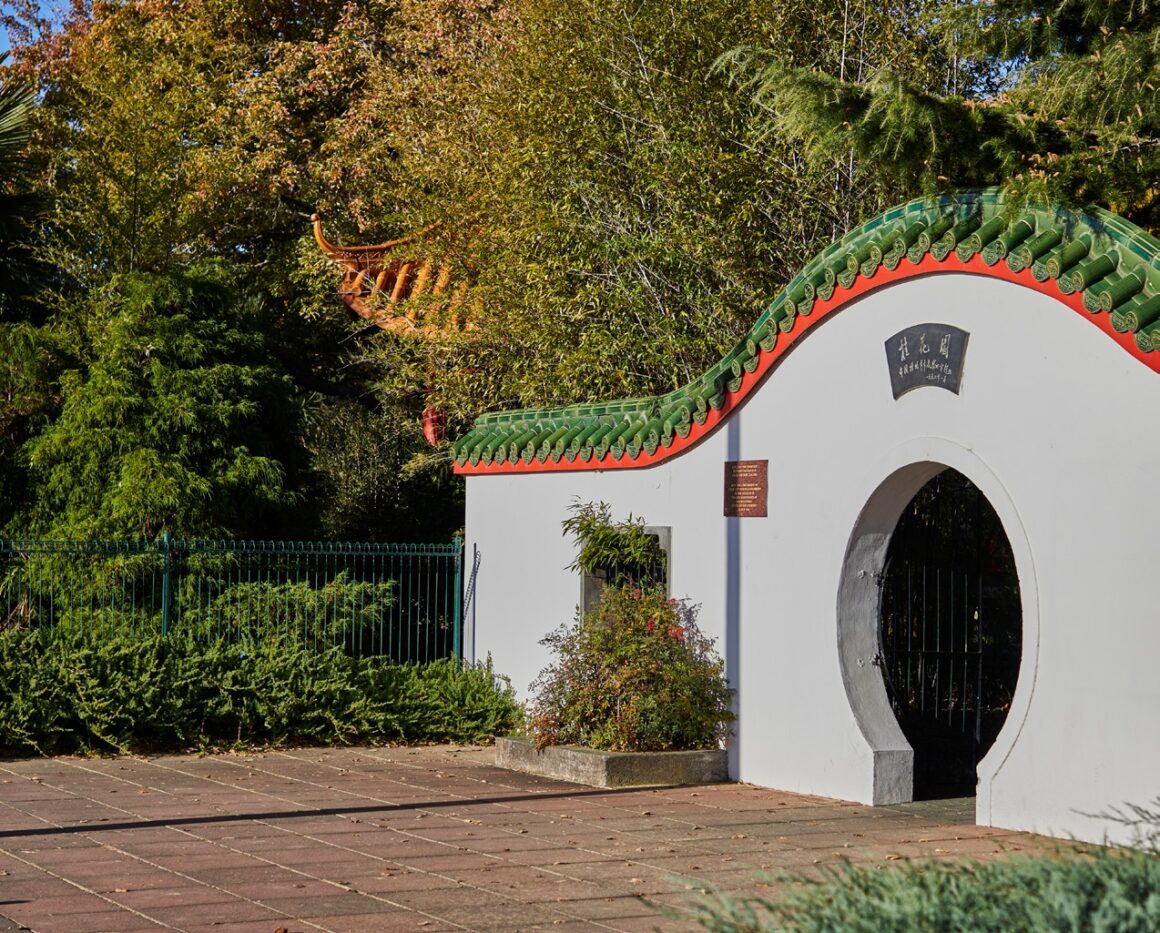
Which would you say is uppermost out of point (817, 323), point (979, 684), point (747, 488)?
point (817, 323)

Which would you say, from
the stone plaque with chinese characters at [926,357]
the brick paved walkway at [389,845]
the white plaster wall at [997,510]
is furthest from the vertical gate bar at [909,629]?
the stone plaque with chinese characters at [926,357]

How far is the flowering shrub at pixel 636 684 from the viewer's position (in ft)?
35.5

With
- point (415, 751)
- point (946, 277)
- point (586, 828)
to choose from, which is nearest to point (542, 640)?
point (415, 751)

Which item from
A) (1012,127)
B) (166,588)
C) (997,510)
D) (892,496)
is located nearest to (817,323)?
(892,496)

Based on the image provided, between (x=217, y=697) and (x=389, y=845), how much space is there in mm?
4626

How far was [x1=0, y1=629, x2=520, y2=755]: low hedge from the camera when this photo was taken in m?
12.0

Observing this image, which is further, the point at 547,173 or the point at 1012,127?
the point at 547,173

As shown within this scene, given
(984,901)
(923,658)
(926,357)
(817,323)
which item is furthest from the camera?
(923,658)

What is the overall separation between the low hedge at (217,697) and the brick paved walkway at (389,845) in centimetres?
50

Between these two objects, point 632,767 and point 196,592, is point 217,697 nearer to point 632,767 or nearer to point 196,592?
point 196,592

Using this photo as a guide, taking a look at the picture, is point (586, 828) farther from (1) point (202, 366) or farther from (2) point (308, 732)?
(1) point (202, 366)

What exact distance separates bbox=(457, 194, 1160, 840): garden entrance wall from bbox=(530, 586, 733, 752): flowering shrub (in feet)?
0.66

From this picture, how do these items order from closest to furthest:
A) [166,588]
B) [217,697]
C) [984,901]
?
[984,901] → [217,697] → [166,588]

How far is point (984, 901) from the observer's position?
12.7ft
